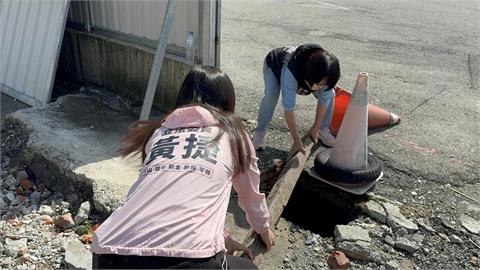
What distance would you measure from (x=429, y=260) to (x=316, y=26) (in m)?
7.64

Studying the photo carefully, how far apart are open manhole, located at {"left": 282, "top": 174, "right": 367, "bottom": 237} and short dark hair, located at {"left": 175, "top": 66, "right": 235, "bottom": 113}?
1.93 meters

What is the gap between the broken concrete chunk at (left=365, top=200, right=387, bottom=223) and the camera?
343 cm

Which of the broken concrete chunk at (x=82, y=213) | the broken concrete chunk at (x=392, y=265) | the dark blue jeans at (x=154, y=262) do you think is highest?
the dark blue jeans at (x=154, y=262)

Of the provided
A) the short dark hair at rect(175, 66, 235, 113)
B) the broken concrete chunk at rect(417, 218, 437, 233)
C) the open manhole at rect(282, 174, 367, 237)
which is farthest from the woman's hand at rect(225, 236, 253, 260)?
the broken concrete chunk at rect(417, 218, 437, 233)

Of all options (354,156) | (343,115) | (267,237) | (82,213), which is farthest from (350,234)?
(82,213)

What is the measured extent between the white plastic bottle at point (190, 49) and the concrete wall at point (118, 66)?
0.10 metres

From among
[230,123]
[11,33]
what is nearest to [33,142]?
[11,33]

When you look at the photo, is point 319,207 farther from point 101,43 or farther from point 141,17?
point 101,43

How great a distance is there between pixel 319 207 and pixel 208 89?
85.8 inches

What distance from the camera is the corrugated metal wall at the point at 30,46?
535 cm

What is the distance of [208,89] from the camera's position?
2.05m

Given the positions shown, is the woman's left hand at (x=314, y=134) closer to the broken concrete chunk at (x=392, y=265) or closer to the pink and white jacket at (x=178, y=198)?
the broken concrete chunk at (x=392, y=265)

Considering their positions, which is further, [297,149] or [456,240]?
[297,149]

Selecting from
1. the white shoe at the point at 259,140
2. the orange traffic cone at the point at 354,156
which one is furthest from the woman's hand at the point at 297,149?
the white shoe at the point at 259,140
